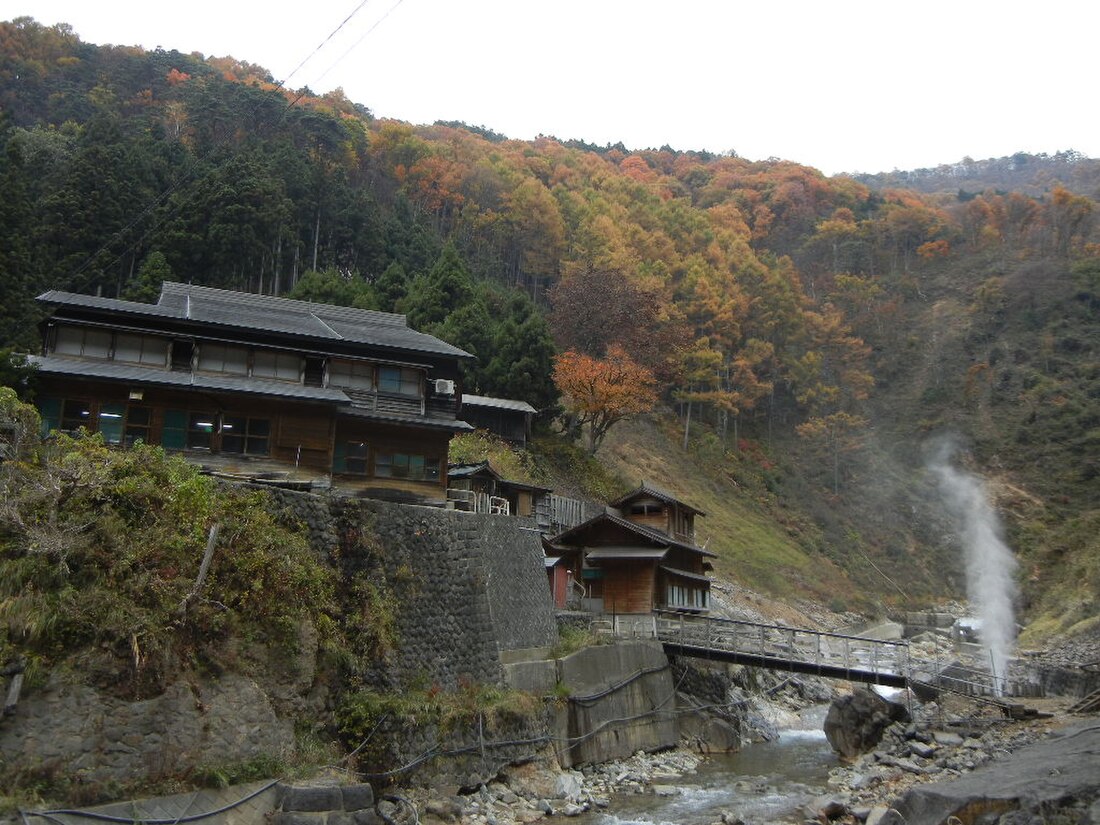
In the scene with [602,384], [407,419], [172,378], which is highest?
[602,384]

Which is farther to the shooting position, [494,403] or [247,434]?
[494,403]

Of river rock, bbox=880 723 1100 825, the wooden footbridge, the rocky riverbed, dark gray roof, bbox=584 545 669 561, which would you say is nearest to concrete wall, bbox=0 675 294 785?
the rocky riverbed

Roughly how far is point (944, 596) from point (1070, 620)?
15729 millimetres

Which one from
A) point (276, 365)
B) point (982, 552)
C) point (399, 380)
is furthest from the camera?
point (982, 552)

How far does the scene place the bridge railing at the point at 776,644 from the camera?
24328mm

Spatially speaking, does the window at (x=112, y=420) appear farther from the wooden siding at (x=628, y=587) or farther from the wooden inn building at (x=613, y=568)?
the wooden siding at (x=628, y=587)

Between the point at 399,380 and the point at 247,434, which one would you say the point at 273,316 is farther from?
the point at 247,434

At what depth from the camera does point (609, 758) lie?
23.5 meters

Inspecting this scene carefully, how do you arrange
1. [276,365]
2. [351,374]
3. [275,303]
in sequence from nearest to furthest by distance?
[276,365] → [351,374] → [275,303]

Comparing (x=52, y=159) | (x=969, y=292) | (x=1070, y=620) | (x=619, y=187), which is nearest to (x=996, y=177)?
(x=969, y=292)

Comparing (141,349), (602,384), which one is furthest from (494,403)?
(141,349)

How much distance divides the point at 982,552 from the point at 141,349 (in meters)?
56.2

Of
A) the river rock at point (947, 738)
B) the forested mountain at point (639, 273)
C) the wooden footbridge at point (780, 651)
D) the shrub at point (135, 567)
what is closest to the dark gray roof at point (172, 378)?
the shrub at point (135, 567)

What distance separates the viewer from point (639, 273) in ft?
206
